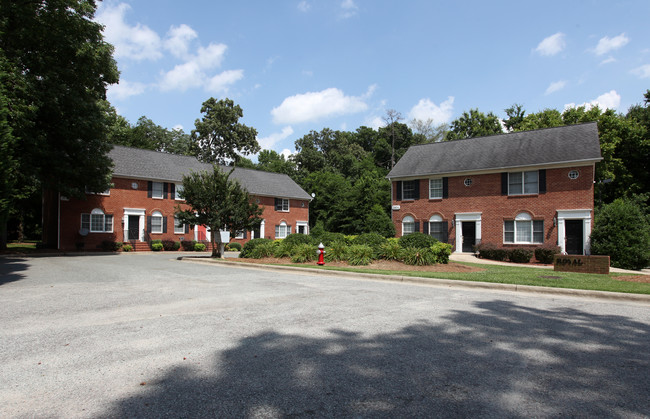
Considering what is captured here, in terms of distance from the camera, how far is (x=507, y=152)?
2672cm

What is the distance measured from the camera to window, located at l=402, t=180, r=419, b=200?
2934cm

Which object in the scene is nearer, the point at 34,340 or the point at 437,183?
the point at 34,340

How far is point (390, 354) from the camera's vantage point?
4.58 metres

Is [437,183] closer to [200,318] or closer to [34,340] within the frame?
[200,318]

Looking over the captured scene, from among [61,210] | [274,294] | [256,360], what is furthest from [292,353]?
[61,210]

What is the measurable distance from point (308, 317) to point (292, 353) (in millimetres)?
1912

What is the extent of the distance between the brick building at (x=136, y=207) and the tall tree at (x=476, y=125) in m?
25.0

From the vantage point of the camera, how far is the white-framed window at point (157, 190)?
32.6 m

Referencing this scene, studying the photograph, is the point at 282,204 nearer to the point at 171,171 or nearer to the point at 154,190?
the point at 171,171

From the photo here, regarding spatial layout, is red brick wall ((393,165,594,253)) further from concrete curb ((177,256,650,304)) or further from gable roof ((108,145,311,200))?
concrete curb ((177,256,650,304))

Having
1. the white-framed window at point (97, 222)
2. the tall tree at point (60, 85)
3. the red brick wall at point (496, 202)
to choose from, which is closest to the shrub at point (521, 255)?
the red brick wall at point (496, 202)

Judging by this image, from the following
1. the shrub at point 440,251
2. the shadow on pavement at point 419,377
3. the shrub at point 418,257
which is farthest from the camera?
the shrub at point 440,251

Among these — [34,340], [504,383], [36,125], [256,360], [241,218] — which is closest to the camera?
[504,383]

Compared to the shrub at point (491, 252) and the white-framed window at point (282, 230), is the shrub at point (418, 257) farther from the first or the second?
Result: the white-framed window at point (282, 230)
